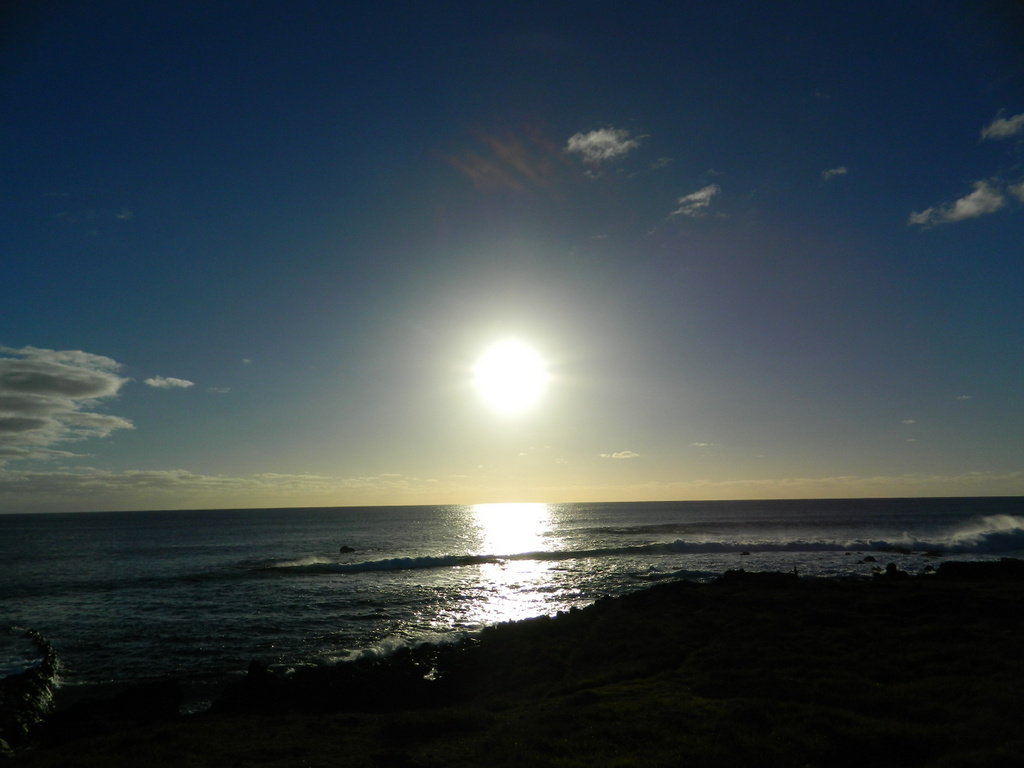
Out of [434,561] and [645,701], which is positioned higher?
[645,701]

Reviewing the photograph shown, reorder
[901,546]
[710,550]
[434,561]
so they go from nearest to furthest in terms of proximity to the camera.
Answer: [434,561] → [710,550] → [901,546]

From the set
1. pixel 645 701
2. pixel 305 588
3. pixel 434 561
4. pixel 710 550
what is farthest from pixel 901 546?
pixel 645 701

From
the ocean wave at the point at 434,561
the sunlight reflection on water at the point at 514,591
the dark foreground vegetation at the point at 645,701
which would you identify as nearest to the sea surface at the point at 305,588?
the sunlight reflection on water at the point at 514,591

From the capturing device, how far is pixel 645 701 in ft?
49.0

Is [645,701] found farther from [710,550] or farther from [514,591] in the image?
[710,550]

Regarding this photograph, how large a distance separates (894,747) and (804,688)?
3.97 metres

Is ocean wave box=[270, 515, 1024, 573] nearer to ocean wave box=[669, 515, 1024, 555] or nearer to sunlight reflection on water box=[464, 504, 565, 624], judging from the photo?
ocean wave box=[669, 515, 1024, 555]

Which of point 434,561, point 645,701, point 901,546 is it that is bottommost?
point 434,561

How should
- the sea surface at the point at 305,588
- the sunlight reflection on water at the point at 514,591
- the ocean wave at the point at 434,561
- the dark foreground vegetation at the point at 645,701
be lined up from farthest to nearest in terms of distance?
the ocean wave at the point at 434,561 < the sunlight reflection on water at the point at 514,591 < the sea surface at the point at 305,588 < the dark foreground vegetation at the point at 645,701

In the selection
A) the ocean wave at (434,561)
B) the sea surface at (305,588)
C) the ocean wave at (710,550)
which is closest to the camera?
the sea surface at (305,588)

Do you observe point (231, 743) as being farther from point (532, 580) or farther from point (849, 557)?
point (849, 557)

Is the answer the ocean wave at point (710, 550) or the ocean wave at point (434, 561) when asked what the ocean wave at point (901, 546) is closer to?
the ocean wave at point (710, 550)

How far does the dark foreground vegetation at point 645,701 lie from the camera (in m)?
11.6

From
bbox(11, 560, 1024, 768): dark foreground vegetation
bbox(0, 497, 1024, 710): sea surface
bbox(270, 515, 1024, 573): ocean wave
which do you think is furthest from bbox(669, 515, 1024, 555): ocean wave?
bbox(11, 560, 1024, 768): dark foreground vegetation
